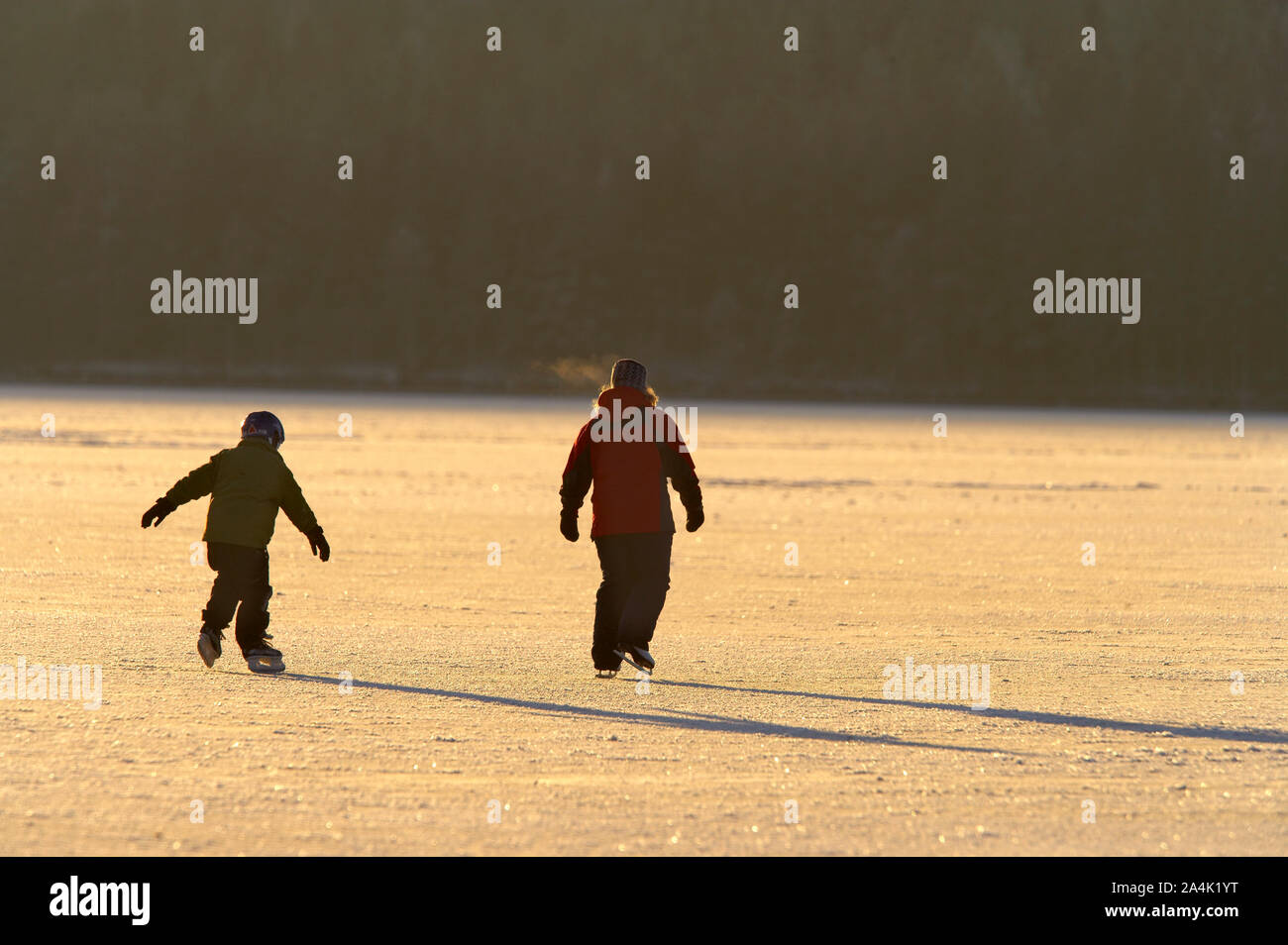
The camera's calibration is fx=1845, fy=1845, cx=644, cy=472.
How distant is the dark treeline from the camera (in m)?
109

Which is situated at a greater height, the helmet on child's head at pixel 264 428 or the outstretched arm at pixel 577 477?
the helmet on child's head at pixel 264 428

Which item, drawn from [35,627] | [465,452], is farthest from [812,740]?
[465,452]

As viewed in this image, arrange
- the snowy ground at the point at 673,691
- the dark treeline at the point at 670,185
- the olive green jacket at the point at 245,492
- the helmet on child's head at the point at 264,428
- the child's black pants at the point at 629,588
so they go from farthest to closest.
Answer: the dark treeline at the point at 670,185
the helmet on child's head at the point at 264,428
the child's black pants at the point at 629,588
the olive green jacket at the point at 245,492
the snowy ground at the point at 673,691

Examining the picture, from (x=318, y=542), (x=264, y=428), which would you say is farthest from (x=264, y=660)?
(x=264, y=428)

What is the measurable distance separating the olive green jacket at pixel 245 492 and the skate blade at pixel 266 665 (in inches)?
21.5

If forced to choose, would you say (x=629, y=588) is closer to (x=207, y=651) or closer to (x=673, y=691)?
(x=673, y=691)

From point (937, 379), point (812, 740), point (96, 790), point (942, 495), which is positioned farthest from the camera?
point (937, 379)

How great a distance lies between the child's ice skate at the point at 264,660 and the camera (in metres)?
8.78

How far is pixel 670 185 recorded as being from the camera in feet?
380

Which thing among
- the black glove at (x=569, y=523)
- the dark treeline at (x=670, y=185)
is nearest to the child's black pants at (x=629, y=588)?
the black glove at (x=569, y=523)

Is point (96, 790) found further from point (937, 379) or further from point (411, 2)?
point (411, 2)

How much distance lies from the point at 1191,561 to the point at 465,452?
54.0 feet

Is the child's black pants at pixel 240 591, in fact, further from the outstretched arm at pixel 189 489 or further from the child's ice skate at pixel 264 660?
the outstretched arm at pixel 189 489

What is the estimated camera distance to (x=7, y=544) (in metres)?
14.4
